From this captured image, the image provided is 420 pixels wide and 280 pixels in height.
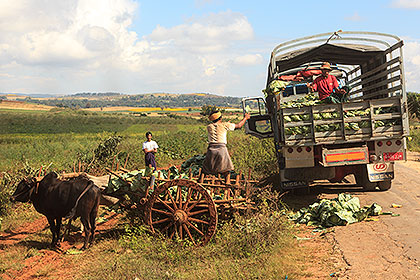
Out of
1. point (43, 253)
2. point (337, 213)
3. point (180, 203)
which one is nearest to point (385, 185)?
point (337, 213)

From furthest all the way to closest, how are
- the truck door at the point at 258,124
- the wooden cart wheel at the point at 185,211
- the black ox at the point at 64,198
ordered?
the truck door at the point at 258,124, the black ox at the point at 64,198, the wooden cart wheel at the point at 185,211

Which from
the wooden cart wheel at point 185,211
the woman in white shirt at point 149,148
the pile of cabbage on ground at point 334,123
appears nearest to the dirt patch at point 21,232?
the wooden cart wheel at point 185,211

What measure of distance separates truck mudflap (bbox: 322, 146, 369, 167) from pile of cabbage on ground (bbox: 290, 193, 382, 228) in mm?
736

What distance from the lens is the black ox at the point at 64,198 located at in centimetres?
676

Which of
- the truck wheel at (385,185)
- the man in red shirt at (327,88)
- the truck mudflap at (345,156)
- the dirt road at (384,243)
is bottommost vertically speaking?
the dirt road at (384,243)

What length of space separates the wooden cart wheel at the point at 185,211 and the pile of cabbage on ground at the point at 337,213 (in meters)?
2.27

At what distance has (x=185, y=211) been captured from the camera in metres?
6.20

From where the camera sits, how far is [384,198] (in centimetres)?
887

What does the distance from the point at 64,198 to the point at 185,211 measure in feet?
7.38

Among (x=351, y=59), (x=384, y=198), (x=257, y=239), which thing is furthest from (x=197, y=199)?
(x=351, y=59)

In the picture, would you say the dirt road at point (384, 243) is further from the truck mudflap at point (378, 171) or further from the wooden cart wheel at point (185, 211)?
the wooden cart wheel at point (185, 211)

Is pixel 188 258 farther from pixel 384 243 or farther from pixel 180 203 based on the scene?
pixel 384 243

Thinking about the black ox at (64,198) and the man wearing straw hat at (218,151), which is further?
the man wearing straw hat at (218,151)

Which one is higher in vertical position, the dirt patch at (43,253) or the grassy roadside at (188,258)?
the grassy roadside at (188,258)
